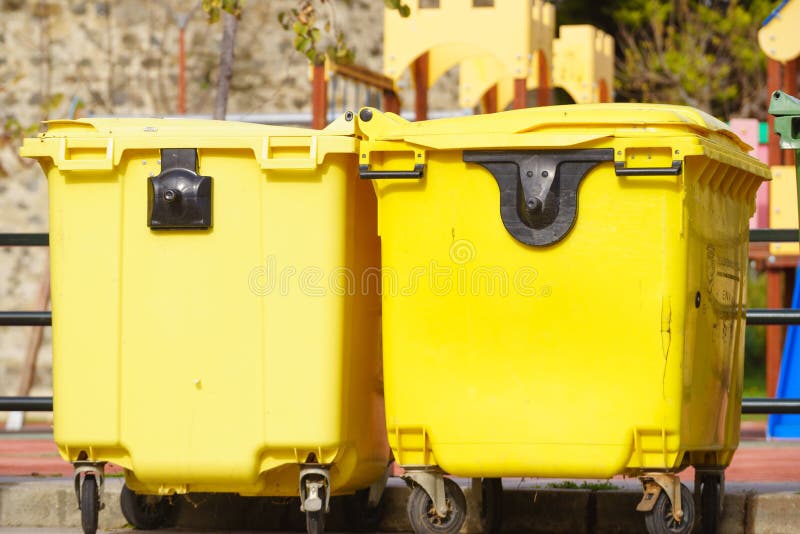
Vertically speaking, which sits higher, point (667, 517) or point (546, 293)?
point (546, 293)

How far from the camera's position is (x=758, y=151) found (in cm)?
1147

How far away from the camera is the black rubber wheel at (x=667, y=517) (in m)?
4.93

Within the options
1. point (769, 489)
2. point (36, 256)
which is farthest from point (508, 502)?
point (36, 256)

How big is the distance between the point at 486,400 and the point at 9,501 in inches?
89.2

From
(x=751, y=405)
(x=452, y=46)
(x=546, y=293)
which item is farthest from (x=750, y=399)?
(x=452, y=46)

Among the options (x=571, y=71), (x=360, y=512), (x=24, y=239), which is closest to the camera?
(x=360, y=512)

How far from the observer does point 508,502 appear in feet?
19.5

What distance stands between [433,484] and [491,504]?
765 mm

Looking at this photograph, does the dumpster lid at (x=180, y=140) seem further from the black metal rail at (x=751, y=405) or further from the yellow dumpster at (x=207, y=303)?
the black metal rail at (x=751, y=405)

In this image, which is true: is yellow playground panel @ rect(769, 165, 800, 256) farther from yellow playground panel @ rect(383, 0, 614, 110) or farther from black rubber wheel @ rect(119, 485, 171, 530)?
black rubber wheel @ rect(119, 485, 171, 530)

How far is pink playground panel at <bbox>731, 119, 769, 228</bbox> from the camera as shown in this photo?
10.6 meters

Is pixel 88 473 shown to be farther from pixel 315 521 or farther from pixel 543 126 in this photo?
pixel 543 126

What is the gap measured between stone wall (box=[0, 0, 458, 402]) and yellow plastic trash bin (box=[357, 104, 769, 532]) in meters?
10.6

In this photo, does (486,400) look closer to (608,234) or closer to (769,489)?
(608,234)
